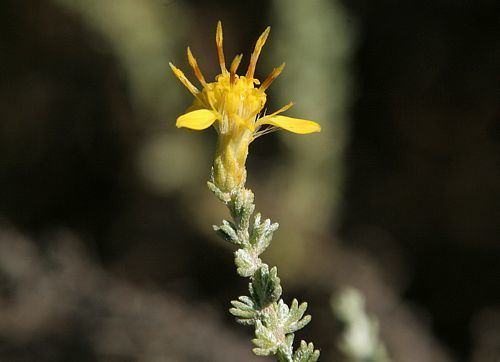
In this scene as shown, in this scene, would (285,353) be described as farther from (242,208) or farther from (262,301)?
(242,208)

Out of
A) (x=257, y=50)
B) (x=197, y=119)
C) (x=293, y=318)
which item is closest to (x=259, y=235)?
(x=293, y=318)

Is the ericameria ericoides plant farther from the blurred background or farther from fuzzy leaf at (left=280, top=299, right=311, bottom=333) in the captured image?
the blurred background

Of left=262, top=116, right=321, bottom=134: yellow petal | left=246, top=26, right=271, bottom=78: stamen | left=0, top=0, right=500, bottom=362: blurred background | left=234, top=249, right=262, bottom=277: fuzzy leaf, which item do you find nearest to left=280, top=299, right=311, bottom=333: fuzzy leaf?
left=234, top=249, right=262, bottom=277: fuzzy leaf

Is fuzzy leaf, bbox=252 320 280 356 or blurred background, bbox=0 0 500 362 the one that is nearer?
fuzzy leaf, bbox=252 320 280 356

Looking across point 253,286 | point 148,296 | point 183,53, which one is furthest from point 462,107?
point 253,286

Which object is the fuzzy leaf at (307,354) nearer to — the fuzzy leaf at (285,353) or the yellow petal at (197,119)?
the fuzzy leaf at (285,353)

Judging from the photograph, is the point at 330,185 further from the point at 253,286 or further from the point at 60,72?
the point at 253,286

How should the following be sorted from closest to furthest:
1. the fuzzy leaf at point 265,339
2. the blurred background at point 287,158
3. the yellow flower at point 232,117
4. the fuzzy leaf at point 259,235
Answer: the fuzzy leaf at point 265,339, the fuzzy leaf at point 259,235, the yellow flower at point 232,117, the blurred background at point 287,158

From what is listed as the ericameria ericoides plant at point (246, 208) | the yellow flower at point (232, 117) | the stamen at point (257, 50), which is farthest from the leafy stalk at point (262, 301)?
the stamen at point (257, 50)
